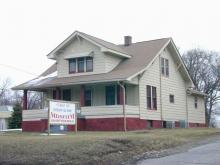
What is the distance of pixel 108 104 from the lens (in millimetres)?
32156

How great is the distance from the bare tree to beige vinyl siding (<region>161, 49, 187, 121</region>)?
30793mm

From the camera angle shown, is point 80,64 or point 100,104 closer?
point 100,104

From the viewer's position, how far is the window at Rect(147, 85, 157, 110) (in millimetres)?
32375

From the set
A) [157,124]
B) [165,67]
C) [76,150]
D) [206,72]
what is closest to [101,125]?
[157,124]

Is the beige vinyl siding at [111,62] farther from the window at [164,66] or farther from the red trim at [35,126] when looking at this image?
the red trim at [35,126]

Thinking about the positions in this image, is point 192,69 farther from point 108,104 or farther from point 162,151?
point 162,151

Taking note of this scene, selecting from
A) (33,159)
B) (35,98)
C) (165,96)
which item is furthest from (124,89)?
(35,98)

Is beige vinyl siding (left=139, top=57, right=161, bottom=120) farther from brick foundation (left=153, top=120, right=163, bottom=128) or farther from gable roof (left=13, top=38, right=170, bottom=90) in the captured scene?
gable roof (left=13, top=38, right=170, bottom=90)

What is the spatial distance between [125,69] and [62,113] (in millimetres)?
9886

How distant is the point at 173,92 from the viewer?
35969 mm

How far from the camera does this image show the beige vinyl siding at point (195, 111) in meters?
38.8

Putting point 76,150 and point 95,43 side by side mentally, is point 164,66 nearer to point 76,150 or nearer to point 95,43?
point 95,43

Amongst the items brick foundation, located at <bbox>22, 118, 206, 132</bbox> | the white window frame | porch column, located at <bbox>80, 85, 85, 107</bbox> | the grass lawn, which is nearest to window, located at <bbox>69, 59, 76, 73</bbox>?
porch column, located at <bbox>80, 85, 85, 107</bbox>

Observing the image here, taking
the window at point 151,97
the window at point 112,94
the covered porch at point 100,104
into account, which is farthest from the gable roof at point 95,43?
the window at point 151,97
